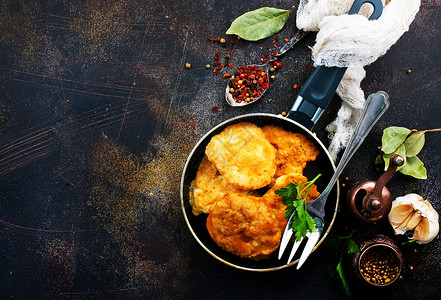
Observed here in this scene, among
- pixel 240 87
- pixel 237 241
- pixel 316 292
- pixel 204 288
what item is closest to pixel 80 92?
pixel 240 87

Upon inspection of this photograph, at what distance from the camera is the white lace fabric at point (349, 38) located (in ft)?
6.40

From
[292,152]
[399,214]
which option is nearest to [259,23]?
[292,152]

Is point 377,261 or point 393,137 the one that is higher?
point 393,137

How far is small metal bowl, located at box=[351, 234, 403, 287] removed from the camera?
1.98 meters

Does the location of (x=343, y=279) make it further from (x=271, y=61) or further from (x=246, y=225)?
(x=271, y=61)

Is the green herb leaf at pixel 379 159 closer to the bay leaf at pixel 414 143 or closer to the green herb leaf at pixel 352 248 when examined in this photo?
the bay leaf at pixel 414 143

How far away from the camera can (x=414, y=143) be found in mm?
2092

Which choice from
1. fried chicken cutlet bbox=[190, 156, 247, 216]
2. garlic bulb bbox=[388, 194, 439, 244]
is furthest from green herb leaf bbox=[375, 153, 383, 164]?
fried chicken cutlet bbox=[190, 156, 247, 216]

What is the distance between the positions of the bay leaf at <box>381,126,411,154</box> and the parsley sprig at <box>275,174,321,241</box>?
615 millimetres

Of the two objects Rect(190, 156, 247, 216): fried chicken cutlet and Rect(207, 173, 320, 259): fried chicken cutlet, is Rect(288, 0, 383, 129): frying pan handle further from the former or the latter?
Rect(190, 156, 247, 216): fried chicken cutlet

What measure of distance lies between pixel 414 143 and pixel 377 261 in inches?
30.5

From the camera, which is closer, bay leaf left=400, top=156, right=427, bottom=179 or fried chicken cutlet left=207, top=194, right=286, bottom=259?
fried chicken cutlet left=207, top=194, right=286, bottom=259

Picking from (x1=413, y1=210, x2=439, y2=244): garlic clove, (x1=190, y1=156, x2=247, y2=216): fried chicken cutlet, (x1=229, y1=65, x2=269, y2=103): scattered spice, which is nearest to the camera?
(x1=190, y1=156, x2=247, y2=216): fried chicken cutlet

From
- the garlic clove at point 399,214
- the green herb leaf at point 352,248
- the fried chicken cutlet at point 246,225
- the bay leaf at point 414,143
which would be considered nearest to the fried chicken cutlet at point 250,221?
the fried chicken cutlet at point 246,225
